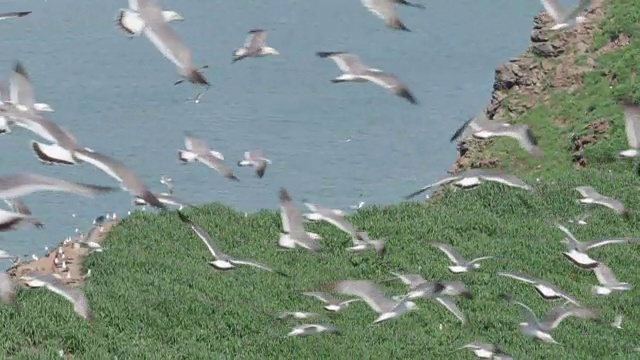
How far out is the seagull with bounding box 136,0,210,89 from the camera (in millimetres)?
9156

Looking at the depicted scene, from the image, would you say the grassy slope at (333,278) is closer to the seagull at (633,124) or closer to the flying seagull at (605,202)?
the flying seagull at (605,202)

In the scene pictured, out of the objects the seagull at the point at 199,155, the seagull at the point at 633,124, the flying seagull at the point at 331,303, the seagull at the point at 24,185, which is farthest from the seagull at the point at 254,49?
the seagull at the point at 633,124

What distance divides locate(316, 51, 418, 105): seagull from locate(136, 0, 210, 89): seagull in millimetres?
1704

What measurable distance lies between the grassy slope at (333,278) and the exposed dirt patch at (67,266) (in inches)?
8.9

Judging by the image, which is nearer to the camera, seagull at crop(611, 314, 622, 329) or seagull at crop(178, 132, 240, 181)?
seagull at crop(178, 132, 240, 181)

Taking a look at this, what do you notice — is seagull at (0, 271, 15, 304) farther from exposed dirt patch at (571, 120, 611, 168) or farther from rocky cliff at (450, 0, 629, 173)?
rocky cliff at (450, 0, 629, 173)

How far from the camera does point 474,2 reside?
1911 inches

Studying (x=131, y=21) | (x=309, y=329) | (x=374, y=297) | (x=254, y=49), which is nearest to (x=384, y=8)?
(x=131, y=21)

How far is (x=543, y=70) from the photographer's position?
97.6 ft

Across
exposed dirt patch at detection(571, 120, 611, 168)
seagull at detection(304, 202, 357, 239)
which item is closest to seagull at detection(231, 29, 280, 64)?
seagull at detection(304, 202, 357, 239)

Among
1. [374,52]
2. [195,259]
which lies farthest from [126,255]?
[374,52]

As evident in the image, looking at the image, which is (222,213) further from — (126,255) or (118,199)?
(118,199)

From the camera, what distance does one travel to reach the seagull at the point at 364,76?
11062mm

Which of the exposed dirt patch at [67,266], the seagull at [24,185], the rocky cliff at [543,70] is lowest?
the rocky cliff at [543,70]
